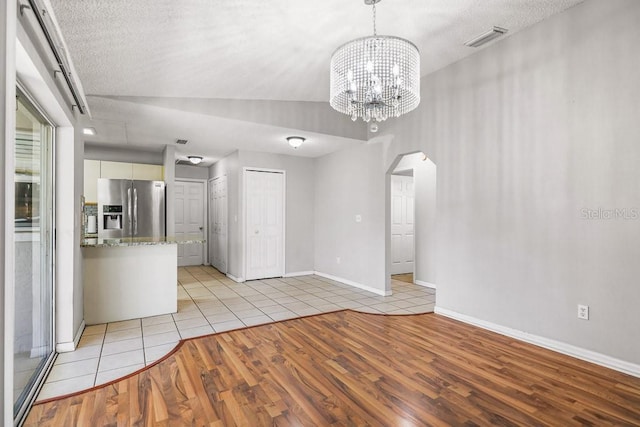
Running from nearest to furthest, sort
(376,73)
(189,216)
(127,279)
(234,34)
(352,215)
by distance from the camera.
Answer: (376,73), (234,34), (127,279), (352,215), (189,216)

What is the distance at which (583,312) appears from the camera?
2.84 meters

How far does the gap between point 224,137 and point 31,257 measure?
3.20m

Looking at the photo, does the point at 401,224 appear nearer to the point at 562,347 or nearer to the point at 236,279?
the point at 236,279

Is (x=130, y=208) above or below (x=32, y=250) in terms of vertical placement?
above

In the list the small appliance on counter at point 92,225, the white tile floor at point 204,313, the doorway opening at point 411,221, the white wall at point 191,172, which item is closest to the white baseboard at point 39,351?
the white tile floor at point 204,313

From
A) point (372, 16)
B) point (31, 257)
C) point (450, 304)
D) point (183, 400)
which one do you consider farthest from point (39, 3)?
point (450, 304)

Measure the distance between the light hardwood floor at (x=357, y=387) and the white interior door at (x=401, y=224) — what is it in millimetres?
3550

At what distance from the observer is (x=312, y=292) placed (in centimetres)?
527

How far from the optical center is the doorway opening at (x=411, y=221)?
575 cm

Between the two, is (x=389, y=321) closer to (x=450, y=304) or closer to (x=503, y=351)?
(x=450, y=304)

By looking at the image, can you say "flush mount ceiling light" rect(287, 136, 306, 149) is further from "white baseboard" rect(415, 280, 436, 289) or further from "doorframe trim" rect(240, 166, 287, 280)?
"white baseboard" rect(415, 280, 436, 289)

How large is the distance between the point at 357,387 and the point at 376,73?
232 cm

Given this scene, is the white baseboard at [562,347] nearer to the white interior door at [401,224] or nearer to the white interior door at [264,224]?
the white interior door at [401,224]

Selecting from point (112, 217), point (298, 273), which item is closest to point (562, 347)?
point (298, 273)
